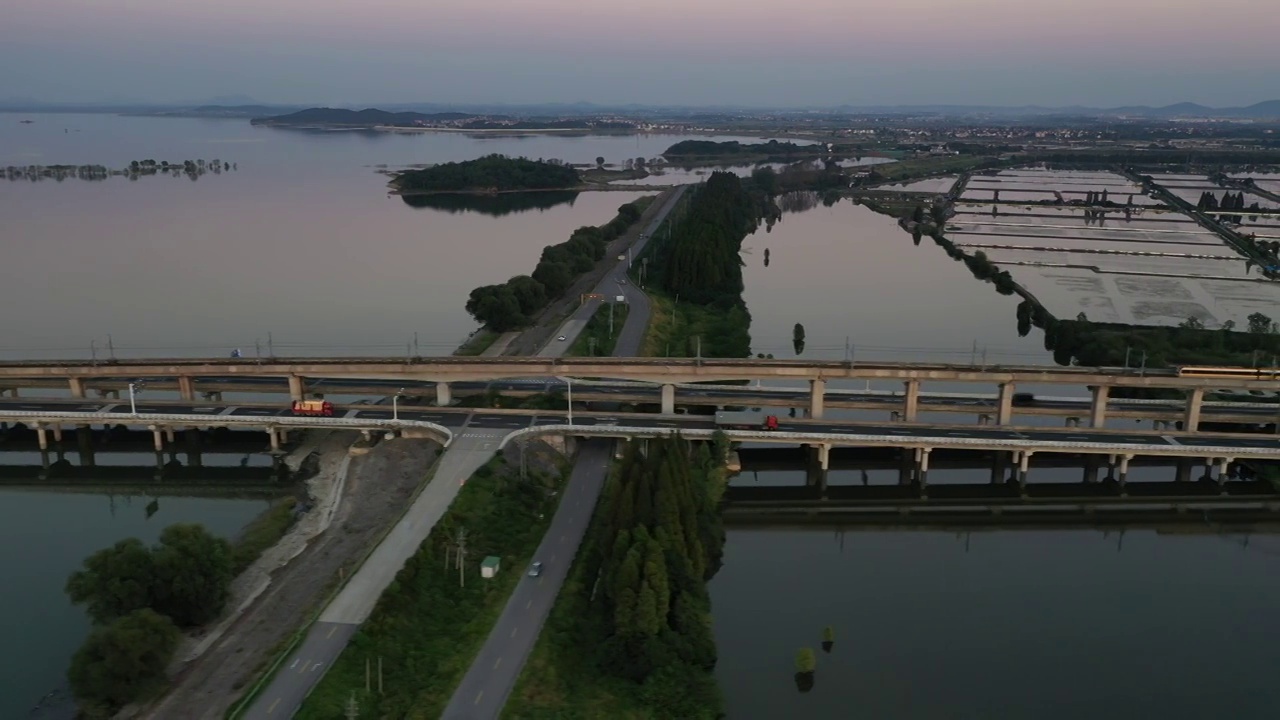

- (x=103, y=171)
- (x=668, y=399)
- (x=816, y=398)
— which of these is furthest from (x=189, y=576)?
(x=103, y=171)

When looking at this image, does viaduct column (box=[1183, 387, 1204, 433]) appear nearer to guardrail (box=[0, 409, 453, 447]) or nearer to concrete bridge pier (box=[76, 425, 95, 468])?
guardrail (box=[0, 409, 453, 447])

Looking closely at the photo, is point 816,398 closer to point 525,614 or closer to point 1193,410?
point 1193,410

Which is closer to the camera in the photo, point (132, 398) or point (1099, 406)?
point (132, 398)

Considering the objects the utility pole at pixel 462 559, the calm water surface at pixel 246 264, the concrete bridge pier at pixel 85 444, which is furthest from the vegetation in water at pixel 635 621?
the calm water surface at pixel 246 264

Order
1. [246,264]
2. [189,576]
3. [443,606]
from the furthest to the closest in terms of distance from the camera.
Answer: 1. [246,264]
2. [443,606]
3. [189,576]

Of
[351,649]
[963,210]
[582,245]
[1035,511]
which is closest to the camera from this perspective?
[351,649]

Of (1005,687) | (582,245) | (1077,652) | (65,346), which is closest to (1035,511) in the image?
(1077,652)

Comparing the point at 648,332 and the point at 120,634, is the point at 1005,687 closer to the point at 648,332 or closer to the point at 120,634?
the point at 120,634
